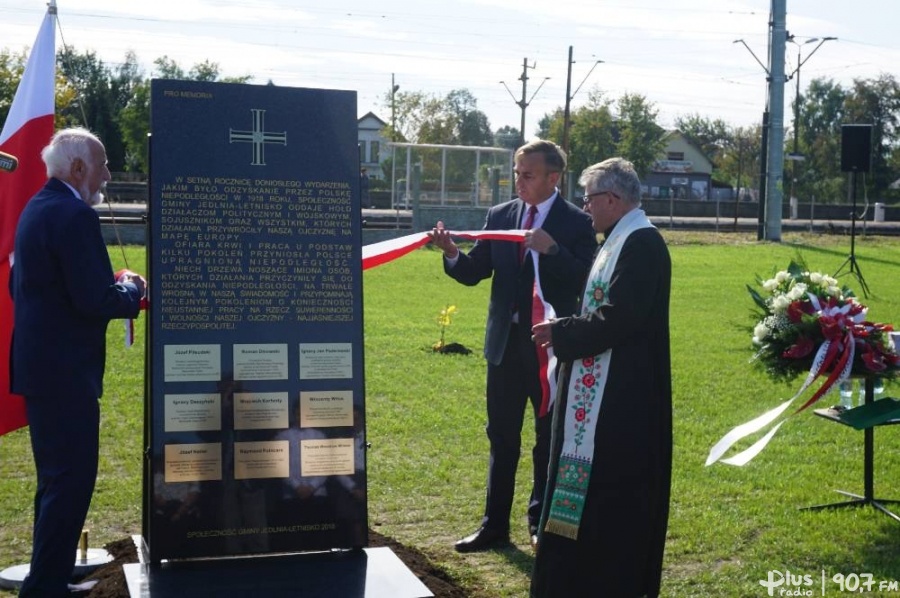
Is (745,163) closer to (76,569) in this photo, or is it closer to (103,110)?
(103,110)

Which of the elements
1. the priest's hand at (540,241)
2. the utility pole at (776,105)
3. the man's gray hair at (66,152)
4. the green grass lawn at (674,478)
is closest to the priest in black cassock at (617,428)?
the green grass lawn at (674,478)

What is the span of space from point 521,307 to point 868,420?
6.82 feet

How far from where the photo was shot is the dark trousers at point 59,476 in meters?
4.91

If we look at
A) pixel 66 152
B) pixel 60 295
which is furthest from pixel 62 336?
pixel 66 152

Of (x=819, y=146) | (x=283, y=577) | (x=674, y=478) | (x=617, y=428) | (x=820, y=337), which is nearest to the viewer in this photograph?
(x=617, y=428)

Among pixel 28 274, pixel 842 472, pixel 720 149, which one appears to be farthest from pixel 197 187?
pixel 720 149

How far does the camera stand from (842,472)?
26.1ft

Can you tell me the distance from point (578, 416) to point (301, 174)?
1907 millimetres

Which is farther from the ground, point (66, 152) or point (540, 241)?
point (66, 152)

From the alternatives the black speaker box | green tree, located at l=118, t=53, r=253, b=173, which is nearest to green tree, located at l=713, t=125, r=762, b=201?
green tree, located at l=118, t=53, r=253, b=173

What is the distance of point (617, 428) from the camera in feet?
15.5

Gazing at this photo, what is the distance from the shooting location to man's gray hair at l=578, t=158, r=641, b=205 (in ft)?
15.8

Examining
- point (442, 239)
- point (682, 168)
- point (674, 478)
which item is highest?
point (682, 168)

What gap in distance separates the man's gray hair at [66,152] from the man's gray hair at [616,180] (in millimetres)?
2204
